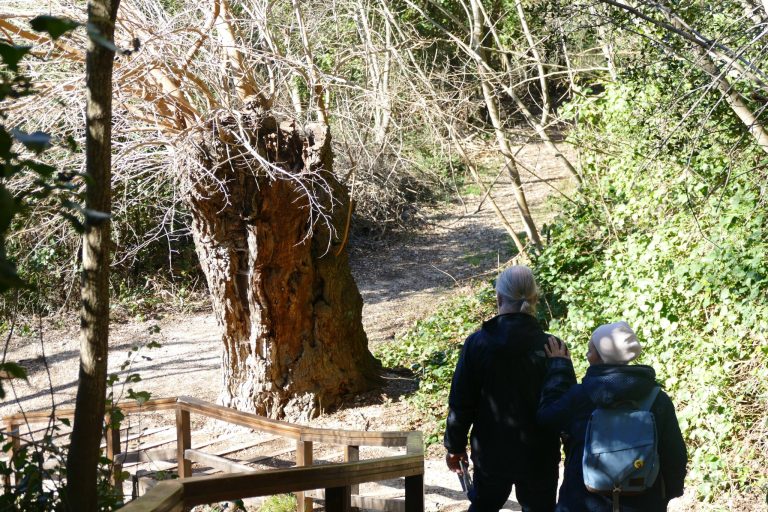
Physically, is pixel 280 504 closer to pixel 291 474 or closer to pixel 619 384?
pixel 291 474

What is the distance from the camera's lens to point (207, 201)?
331 inches

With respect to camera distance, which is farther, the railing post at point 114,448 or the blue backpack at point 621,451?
the railing post at point 114,448

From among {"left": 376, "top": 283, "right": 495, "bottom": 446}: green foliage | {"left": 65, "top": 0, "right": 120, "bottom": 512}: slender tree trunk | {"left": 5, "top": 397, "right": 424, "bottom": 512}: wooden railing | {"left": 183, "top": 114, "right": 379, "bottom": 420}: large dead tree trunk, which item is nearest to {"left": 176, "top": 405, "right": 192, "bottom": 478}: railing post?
{"left": 5, "top": 397, "right": 424, "bottom": 512}: wooden railing

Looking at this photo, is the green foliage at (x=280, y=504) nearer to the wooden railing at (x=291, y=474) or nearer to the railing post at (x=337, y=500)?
the wooden railing at (x=291, y=474)

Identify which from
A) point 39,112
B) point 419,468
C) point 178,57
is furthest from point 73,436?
point 39,112

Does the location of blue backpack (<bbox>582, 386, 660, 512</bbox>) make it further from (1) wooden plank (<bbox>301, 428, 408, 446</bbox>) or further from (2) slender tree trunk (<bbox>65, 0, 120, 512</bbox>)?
(2) slender tree trunk (<bbox>65, 0, 120, 512</bbox>)

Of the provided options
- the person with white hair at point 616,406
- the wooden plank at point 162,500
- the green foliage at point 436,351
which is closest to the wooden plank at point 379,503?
the person with white hair at point 616,406

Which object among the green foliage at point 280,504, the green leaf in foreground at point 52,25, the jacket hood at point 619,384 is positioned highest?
the green leaf in foreground at point 52,25

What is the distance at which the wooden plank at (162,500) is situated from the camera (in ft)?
7.86

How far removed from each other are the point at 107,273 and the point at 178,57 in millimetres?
5074

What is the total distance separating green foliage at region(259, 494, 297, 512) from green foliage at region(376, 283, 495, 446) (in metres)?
1.88

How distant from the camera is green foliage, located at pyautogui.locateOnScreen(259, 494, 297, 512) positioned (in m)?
6.97

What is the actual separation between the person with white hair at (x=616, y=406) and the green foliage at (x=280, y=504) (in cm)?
394

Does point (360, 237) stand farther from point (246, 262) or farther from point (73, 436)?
point (73, 436)
